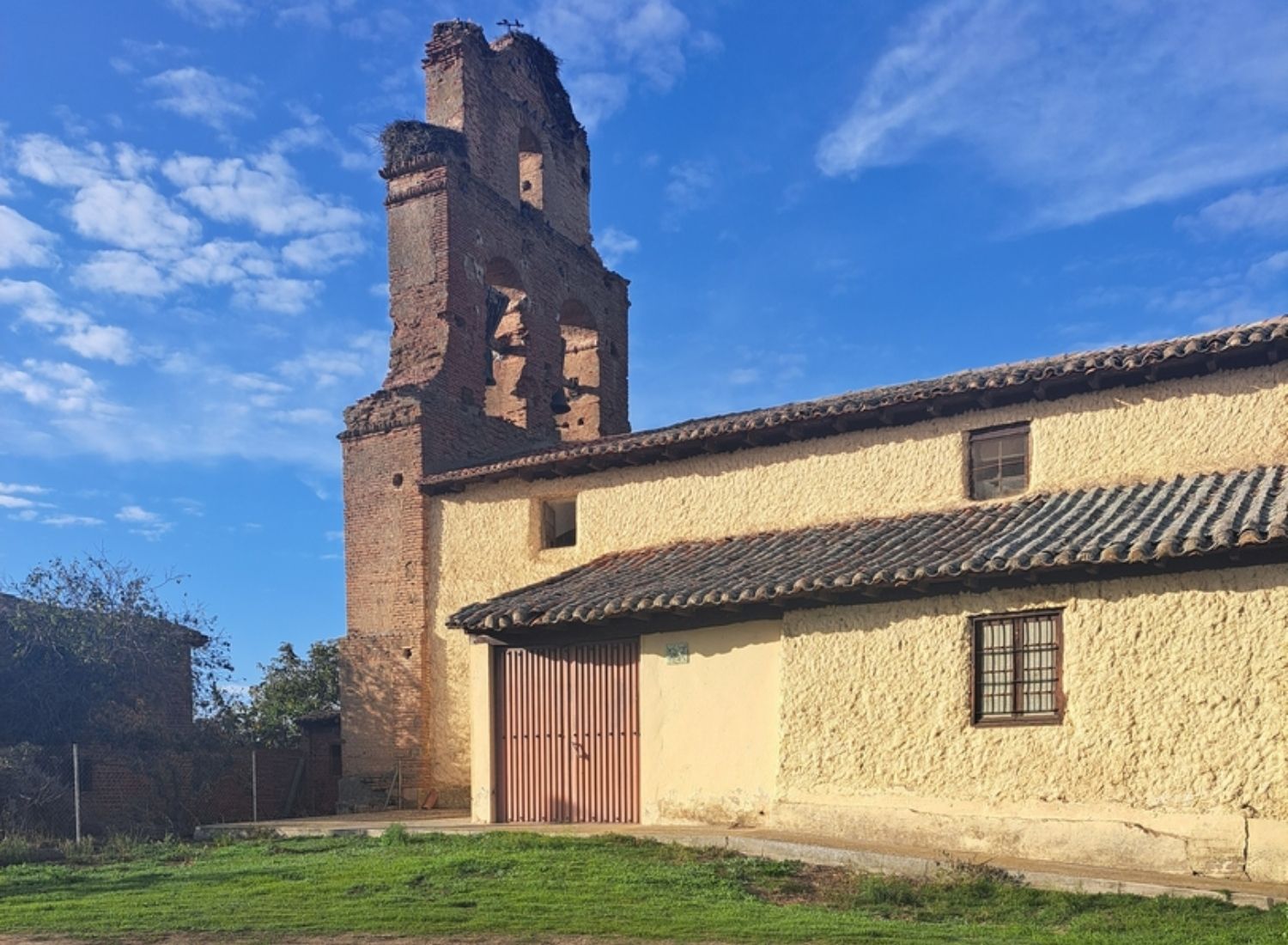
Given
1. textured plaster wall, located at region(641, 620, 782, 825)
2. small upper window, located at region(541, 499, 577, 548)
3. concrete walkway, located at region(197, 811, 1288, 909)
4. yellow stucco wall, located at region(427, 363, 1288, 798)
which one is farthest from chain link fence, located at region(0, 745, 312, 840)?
textured plaster wall, located at region(641, 620, 782, 825)

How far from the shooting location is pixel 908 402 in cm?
1541

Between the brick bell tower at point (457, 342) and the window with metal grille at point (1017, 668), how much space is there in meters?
9.00

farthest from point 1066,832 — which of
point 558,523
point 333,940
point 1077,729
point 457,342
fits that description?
point 457,342

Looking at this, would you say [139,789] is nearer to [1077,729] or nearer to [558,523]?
[558,523]

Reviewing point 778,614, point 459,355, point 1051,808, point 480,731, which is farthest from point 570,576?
point 1051,808

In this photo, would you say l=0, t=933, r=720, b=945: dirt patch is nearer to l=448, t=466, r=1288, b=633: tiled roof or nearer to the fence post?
l=448, t=466, r=1288, b=633: tiled roof

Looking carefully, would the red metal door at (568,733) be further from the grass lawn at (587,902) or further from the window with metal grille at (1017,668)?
the window with metal grille at (1017,668)

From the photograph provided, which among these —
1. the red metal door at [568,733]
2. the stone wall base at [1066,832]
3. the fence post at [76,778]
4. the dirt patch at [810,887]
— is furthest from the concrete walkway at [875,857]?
the fence post at [76,778]

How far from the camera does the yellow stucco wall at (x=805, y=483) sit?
13.9 meters

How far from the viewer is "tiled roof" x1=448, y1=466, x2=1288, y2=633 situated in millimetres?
11383

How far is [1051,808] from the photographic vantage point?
11.7 meters

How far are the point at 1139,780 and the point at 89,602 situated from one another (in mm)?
17457

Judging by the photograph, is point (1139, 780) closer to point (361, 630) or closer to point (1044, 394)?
point (1044, 394)

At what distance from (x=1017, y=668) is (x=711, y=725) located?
12.0ft
